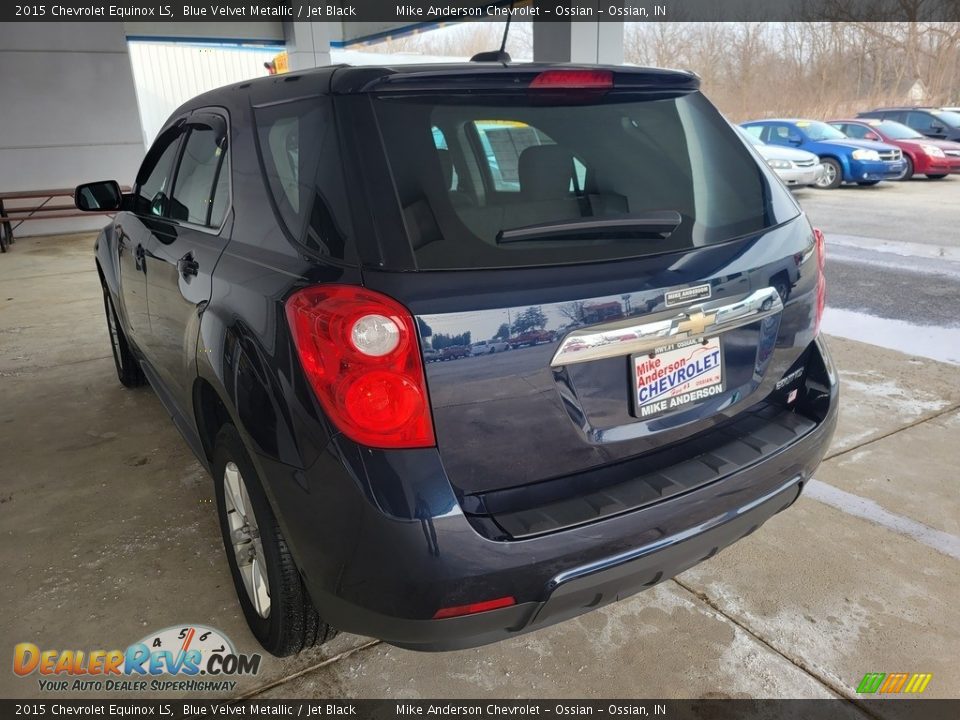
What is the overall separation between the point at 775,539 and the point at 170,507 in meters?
2.45

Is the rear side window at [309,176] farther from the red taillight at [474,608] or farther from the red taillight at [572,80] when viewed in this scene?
the red taillight at [474,608]

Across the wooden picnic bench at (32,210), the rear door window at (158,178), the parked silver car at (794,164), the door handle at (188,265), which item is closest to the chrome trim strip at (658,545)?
the door handle at (188,265)

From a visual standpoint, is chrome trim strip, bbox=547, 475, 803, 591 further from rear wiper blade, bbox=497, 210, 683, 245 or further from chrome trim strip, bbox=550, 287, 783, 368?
rear wiper blade, bbox=497, 210, 683, 245

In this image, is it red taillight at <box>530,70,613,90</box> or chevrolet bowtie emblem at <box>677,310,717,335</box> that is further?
red taillight at <box>530,70,613,90</box>

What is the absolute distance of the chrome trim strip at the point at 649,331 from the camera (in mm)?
1653

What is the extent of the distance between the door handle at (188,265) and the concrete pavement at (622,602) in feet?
3.51

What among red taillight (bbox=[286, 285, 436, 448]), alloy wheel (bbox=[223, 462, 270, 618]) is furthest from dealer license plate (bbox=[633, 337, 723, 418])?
alloy wheel (bbox=[223, 462, 270, 618])

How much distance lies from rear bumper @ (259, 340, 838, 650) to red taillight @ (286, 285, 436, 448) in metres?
0.06

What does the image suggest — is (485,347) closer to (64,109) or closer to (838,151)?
(64,109)

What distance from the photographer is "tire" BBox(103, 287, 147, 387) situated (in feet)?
14.4

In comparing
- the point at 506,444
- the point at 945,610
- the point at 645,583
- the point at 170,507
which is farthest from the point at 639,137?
the point at 170,507

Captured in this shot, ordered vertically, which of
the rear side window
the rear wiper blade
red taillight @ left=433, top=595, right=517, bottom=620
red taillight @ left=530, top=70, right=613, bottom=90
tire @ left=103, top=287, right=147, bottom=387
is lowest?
tire @ left=103, top=287, right=147, bottom=387

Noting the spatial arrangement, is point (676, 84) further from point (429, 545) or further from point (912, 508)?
point (912, 508)

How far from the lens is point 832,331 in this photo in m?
5.34
